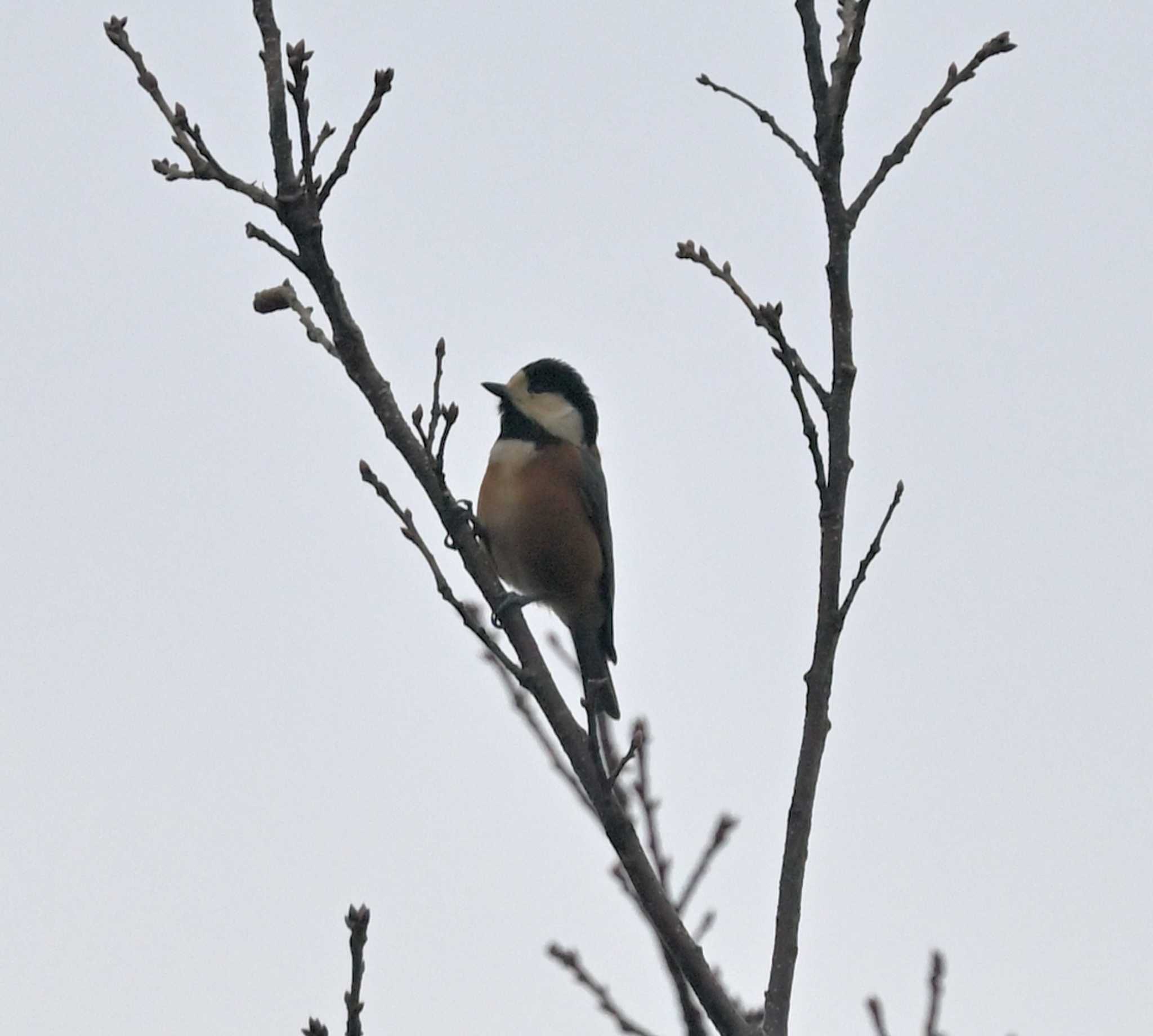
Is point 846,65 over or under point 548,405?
under

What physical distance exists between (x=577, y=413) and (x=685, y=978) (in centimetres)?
373

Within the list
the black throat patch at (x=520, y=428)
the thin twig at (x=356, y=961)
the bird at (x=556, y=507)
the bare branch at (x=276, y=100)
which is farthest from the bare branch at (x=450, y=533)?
the black throat patch at (x=520, y=428)

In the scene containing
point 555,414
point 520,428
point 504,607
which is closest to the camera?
point 504,607

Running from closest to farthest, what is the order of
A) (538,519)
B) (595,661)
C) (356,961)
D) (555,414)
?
→ (356,961)
(538,519)
(555,414)
(595,661)

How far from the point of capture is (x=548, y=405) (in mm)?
6410

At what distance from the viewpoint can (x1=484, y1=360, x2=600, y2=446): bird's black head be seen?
20.5ft

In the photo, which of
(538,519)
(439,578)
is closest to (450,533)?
(439,578)

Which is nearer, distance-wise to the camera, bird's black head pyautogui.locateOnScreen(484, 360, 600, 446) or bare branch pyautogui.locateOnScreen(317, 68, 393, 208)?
bare branch pyautogui.locateOnScreen(317, 68, 393, 208)

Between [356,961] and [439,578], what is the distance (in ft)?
3.70

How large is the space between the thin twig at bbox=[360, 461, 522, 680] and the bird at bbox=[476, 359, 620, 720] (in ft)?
6.28

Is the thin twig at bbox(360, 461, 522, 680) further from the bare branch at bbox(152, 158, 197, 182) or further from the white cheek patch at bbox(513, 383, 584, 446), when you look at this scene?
the white cheek patch at bbox(513, 383, 584, 446)

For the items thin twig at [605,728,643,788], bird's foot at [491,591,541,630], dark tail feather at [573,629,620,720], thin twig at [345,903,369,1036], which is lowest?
thin twig at [345,903,369,1036]

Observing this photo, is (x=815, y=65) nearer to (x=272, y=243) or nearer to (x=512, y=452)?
(x=272, y=243)

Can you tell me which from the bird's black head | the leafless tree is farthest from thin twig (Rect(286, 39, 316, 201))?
the bird's black head
